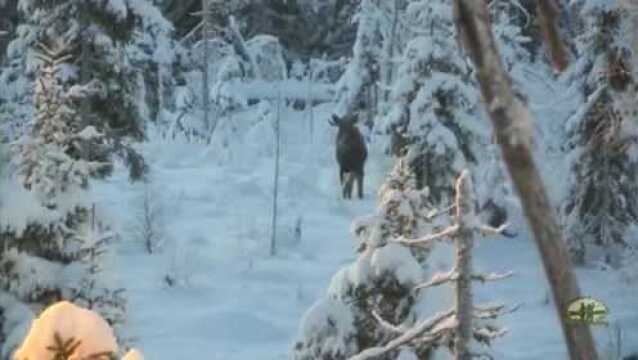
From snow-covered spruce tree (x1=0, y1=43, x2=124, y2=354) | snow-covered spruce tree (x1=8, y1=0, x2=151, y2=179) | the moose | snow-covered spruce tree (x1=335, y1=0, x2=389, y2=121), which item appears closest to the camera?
snow-covered spruce tree (x1=0, y1=43, x2=124, y2=354)

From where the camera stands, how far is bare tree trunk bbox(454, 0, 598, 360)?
4957 millimetres

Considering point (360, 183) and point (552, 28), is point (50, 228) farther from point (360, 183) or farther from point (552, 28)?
point (360, 183)

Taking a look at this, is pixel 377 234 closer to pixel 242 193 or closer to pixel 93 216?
Result: pixel 93 216

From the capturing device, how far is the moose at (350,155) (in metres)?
22.2

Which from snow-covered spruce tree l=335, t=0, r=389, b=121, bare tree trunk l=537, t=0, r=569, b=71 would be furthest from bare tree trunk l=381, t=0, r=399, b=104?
bare tree trunk l=537, t=0, r=569, b=71

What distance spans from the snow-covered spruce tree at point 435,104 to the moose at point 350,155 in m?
3.40

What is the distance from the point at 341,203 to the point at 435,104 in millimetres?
4762

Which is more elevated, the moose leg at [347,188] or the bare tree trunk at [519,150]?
the moose leg at [347,188]

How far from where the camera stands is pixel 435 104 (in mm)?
18266

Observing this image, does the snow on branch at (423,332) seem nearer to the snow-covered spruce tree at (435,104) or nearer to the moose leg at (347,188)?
the snow-covered spruce tree at (435,104)

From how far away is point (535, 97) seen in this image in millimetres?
22469

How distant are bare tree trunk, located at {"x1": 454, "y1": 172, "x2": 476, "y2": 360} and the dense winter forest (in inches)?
0.4

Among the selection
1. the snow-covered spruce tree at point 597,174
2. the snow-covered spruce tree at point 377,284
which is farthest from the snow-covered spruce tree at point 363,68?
the snow-covered spruce tree at point 377,284

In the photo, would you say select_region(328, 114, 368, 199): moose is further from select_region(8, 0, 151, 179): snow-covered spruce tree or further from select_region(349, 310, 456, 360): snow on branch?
select_region(349, 310, 456, 360): snow on branch
